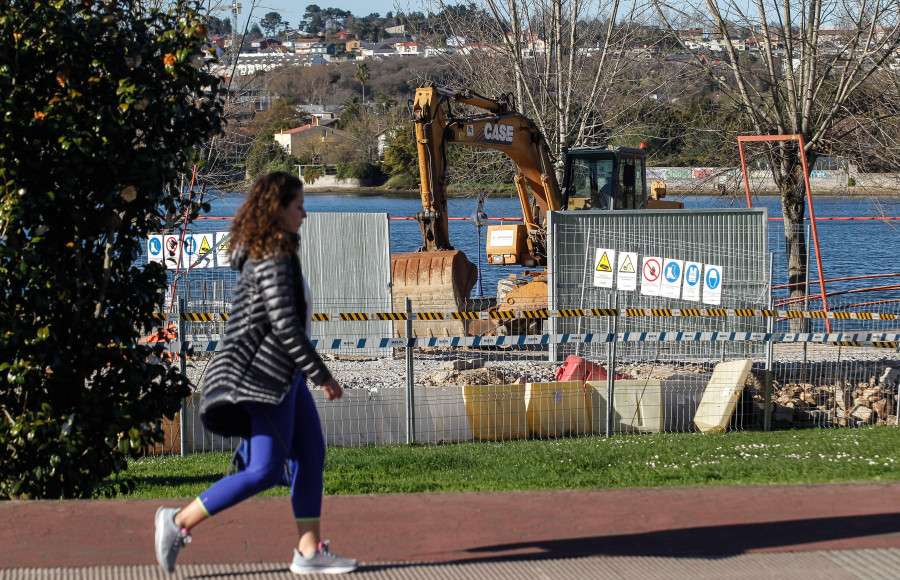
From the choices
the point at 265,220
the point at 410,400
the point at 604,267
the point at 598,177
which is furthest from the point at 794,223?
the point at 265,220

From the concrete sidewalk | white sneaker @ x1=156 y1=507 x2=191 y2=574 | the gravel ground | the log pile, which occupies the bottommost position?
the log pile

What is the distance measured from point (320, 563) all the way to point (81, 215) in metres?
2.59

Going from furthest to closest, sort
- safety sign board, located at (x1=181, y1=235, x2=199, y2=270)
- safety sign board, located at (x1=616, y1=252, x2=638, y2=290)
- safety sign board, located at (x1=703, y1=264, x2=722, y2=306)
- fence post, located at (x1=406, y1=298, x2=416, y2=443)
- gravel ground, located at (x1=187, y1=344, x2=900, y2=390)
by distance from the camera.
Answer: safety sign board, located at (x1=181, y1=235, x2=199, y2=270)
safety sign board, located at (x1=616, y1=252, x2=638, y2=290)
safety sign board, located at (x1=703, y1=264, x2=722, y2=306)
gravel ground, located at (x1=187, y1=344, x2=900, y2=390)
fence post, located at (x1=406, y1=298, x2=416, y2=443)

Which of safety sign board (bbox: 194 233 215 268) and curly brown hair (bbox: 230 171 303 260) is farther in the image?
safety sign board (bbox: 194 233 215 268)

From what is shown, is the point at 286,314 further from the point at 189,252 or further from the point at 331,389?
the point at 189,252

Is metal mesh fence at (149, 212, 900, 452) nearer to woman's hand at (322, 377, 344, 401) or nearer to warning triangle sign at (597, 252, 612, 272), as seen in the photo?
warning triangle sign at (597, 252, 612, 272)

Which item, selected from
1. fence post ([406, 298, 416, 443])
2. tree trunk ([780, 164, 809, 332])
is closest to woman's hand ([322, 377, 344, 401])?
fence post ([406, 298, 416, 443])

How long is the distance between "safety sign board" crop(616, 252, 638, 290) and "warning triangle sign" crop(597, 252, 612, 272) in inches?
5.3

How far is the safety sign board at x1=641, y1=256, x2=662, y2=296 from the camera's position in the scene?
13891mm

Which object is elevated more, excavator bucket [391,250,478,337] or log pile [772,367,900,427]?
excavator bucket [391,250,478,337]

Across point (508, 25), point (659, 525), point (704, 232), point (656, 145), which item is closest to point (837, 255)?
point (656, 145)

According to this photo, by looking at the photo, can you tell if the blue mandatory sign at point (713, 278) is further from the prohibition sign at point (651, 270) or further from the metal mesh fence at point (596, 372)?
the prohibition sign at point (651, 270)

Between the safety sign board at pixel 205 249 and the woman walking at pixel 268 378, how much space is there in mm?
10784

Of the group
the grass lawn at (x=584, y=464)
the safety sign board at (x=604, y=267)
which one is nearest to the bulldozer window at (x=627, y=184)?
the safety sign board at (x=604, y=267)
